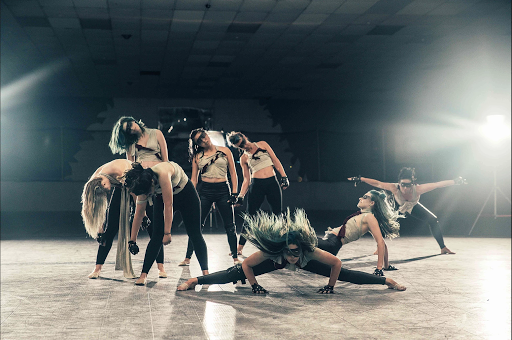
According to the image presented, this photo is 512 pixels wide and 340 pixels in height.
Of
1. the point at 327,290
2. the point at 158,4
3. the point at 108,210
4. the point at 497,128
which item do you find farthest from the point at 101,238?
the point at 158,4

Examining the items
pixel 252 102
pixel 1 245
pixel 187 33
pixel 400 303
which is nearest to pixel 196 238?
pixel 400 303

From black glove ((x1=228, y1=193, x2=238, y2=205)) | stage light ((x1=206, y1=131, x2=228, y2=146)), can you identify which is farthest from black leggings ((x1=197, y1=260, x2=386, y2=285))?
stage light ((x1=206, y1=131, x2=228, y2=146))

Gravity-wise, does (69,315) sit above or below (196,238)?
below

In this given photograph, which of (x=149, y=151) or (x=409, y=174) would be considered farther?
(x=149, y=151)

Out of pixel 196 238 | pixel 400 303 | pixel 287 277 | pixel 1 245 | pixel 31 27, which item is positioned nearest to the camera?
pixel 400 303

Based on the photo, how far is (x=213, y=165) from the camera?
4371mm

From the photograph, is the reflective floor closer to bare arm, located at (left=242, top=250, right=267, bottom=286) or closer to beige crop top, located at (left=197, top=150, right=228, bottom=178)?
bare arm, located at (left=242, top=250, right=267, bottom=286)

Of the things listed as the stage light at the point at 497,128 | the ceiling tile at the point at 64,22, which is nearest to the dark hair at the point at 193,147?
the stage light at the point at 497,128

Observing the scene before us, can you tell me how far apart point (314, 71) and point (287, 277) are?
9.24m

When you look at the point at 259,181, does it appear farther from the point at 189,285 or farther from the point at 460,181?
the point at 460,181

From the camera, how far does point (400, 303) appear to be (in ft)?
11.3

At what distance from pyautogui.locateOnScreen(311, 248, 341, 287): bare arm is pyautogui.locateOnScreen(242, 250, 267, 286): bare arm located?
1.18ft

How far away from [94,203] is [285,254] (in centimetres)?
133

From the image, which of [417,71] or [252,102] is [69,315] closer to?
[417,71]
